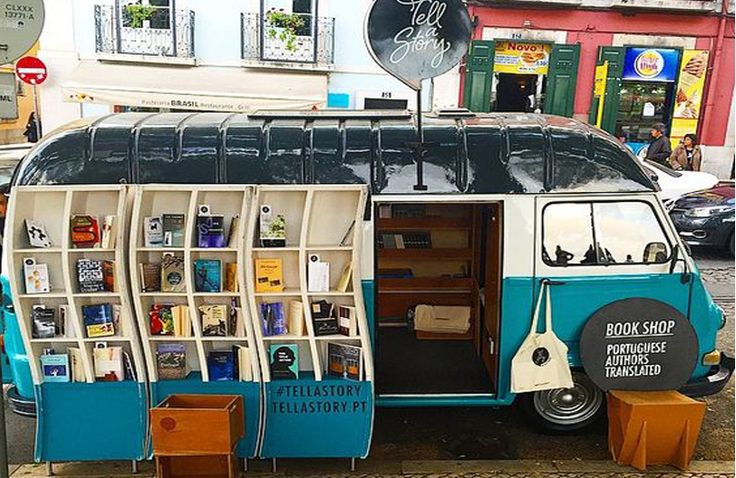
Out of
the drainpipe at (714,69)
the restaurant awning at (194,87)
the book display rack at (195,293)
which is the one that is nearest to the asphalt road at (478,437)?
the book display rack at (195,293)

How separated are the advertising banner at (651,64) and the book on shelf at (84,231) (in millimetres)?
15788

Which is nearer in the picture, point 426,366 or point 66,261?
point 66,261

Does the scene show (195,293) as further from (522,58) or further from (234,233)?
(522,58)

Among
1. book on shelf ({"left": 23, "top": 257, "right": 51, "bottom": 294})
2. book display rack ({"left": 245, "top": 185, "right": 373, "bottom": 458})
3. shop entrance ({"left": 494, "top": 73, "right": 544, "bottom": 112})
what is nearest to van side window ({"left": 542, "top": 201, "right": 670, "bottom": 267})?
book display rack ({"left": 245, "top": 185, "right": 373, "bottom": 458})

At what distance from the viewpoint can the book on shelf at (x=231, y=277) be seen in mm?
4285

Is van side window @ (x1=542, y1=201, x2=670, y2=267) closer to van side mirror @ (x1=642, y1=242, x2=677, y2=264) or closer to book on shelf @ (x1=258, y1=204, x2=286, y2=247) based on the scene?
van side mirror @ (x1=642, y1=242, x2=677, y2=264)

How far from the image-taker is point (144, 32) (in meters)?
16.1

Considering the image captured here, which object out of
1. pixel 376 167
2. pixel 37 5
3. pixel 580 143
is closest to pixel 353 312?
pixel 376 167

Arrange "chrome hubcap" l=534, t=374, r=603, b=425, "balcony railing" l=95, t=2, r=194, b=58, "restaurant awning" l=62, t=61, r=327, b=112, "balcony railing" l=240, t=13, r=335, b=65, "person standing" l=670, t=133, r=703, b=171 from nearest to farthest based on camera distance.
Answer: "chrome hubcap" l=534, t=374, r=603, b=425 < "restaurant awning" l=62, t=61, r=327, b=112 < "person standing" l=670, t=133, r=703, b=171 < "balcony railing" l=95, t=2, r=194, b=58 < "balcony railing" l=240, t=13, r=335, b=65

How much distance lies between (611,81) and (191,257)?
15.0 meters

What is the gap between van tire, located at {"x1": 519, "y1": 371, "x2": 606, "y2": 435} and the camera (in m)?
4.97

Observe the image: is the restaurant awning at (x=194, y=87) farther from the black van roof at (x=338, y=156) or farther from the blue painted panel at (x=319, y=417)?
the blue painted panel at (x=319, y=417)

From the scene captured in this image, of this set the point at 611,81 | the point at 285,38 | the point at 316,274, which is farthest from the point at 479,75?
the point at 316,274

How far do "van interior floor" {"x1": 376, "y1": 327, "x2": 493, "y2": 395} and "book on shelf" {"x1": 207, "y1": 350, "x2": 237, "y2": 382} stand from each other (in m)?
1.15
